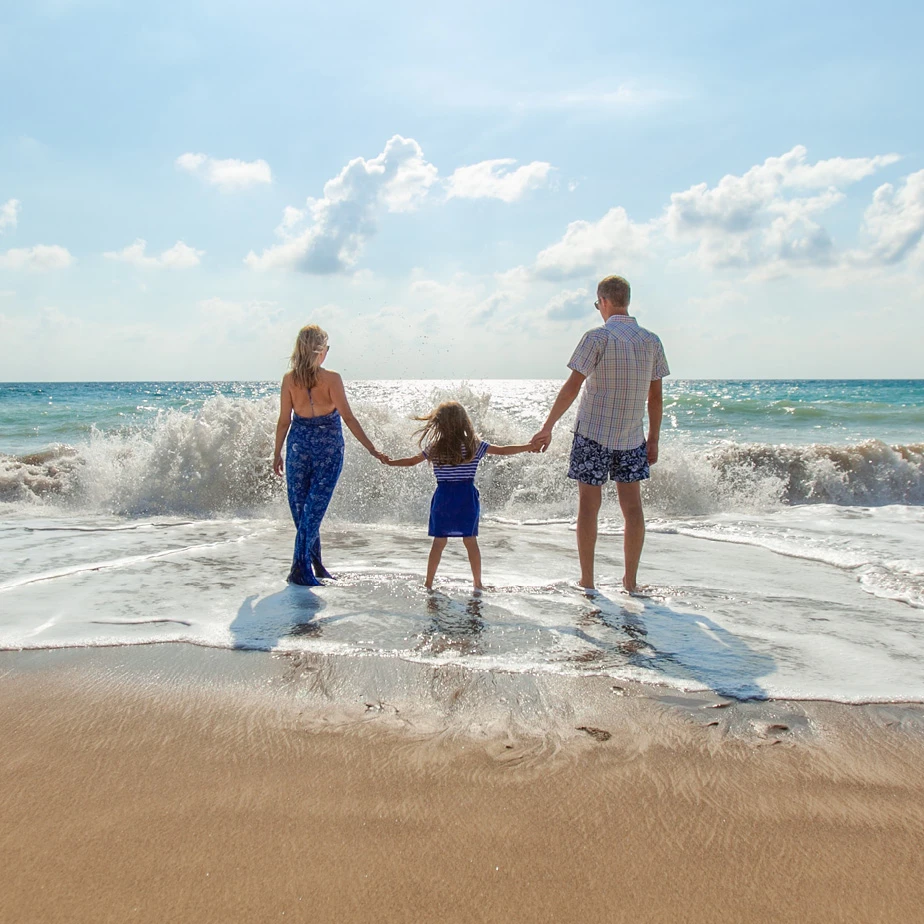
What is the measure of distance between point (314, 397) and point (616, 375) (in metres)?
2.01

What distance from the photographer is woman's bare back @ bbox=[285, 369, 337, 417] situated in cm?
498

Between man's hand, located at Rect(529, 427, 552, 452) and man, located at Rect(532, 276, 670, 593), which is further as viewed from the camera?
man's hand, located at Rect(529, 427, 552, 452)

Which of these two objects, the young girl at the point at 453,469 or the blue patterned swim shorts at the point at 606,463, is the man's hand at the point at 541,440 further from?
the blue patterned swim shorts at the point at 606,463

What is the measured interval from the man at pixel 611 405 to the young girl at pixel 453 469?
38 centimetres

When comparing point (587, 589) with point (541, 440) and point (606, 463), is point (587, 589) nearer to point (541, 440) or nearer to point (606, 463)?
point (606, 463)

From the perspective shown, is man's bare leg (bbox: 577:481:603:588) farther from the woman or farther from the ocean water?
the woman

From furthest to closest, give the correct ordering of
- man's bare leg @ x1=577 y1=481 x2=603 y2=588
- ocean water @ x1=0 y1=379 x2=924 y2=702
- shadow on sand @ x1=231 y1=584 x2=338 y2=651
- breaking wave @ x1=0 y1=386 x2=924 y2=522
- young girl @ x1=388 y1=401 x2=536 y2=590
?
breaking wave @ x1=0 y1=386 x2=924 y2=522, man's bare leg @ x1=577 y1=481 x2=603 y2=588, young girl @ x1=388 y1=401 x2=536 y2=590, shadow on sand @ x1=231 y1=584 x2=338 y2=651, ocean water @ x1=0 y1=379 x2=924 y2=702

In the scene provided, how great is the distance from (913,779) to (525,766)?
4.17 feet

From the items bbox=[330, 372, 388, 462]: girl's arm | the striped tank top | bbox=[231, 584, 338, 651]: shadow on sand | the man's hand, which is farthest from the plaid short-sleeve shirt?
bbox=[231, 584, 338, 651]: shadow on sand

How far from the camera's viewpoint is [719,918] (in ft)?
5.82

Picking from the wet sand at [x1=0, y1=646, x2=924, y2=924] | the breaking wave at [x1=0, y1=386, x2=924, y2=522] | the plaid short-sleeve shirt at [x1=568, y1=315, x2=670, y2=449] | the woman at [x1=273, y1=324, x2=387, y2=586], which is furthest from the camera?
the breaking wave at [x1=0, y1=386, x2=924, y2=522]

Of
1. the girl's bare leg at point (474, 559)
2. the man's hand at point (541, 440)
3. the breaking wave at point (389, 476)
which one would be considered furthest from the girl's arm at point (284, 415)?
the breaking wave at point (389, 476)

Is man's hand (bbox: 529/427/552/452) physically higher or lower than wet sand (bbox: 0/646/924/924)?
higher

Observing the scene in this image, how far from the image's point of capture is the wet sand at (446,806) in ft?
6.02
